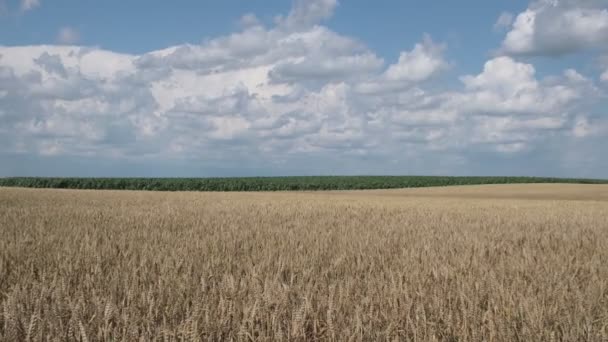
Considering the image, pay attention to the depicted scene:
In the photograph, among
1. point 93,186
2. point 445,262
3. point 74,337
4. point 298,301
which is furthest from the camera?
point 93,186

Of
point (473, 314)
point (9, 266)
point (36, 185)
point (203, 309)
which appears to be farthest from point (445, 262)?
point (36, 185)

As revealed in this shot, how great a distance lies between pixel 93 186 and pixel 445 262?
70.4 metres

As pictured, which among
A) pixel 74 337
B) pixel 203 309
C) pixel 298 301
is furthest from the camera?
Result: pixel 298 301

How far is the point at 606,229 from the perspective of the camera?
12641 mm

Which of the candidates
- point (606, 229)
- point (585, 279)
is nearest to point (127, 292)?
point (585, 279)

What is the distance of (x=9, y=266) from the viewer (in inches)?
250

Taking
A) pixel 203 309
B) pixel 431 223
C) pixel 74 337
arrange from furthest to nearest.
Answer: pixel 431 223 → pixel 203 309 → pixel 74 337

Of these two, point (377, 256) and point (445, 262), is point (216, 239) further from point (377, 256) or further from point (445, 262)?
point (445, 262)

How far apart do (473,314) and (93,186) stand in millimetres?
72538

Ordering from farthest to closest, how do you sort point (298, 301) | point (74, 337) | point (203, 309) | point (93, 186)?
point (93, 186) → point (298, 301) → point (203, 309) → point (74, 337)

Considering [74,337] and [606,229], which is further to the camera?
[606,229]

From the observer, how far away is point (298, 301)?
443cm

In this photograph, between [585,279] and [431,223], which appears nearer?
[585,279]

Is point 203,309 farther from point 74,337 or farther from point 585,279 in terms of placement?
Answer: point 585,279
